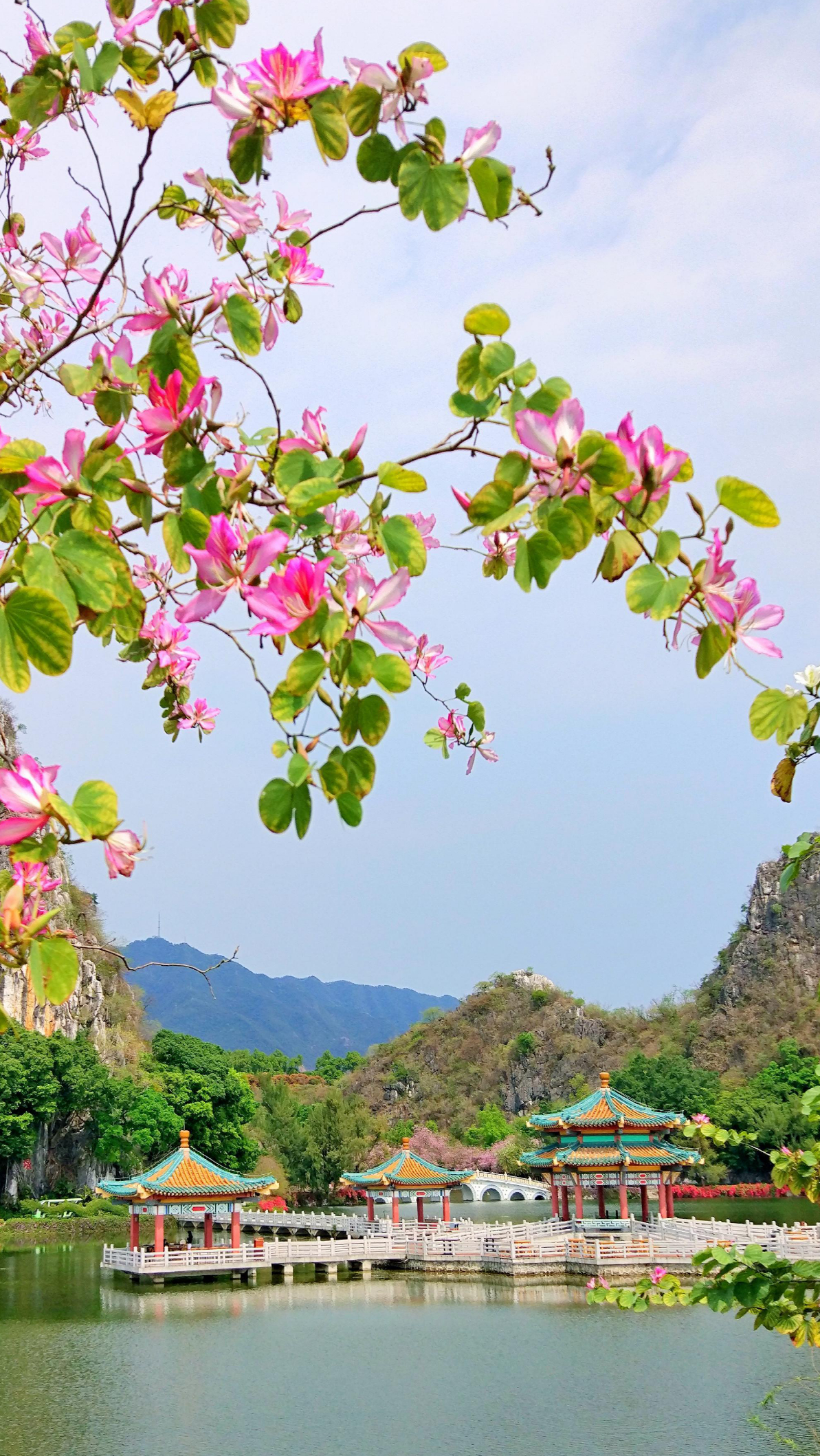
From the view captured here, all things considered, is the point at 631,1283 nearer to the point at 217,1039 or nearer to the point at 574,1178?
the point at 574,1178

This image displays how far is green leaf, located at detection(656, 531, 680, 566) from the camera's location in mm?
930

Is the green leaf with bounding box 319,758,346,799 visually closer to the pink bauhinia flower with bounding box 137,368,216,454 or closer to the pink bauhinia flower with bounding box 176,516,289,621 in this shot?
the pink bauhinia flower with bounding box 176,516,289,621

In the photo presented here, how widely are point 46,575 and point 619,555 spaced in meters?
0.45

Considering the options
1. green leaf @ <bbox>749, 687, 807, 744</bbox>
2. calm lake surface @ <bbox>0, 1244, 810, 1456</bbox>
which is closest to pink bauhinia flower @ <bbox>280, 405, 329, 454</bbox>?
green leaf @ <bbox>749, 687, 807, 744</bbox>

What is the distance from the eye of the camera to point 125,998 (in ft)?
117

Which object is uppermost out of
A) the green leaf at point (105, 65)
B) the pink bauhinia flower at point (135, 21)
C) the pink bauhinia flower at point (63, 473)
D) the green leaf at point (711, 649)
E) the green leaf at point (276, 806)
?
the pink bauhinia flower at point (135, 21)

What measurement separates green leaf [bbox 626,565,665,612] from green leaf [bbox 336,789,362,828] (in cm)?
28

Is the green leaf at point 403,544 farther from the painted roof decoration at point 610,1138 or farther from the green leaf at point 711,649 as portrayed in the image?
the painted roof decoration at point 610,1138

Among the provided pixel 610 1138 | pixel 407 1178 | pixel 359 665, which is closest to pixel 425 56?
pixel 359 665

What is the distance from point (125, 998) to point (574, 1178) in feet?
68.2

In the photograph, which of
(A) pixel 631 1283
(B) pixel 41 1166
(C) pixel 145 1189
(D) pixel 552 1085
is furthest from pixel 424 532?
(D) pixel 552 1085

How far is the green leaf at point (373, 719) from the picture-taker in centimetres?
93

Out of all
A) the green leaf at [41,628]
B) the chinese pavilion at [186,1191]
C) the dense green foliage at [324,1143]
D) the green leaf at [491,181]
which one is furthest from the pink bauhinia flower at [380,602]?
the dense green foliage at [324,1143]

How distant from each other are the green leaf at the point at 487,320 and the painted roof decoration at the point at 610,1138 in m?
17.7
